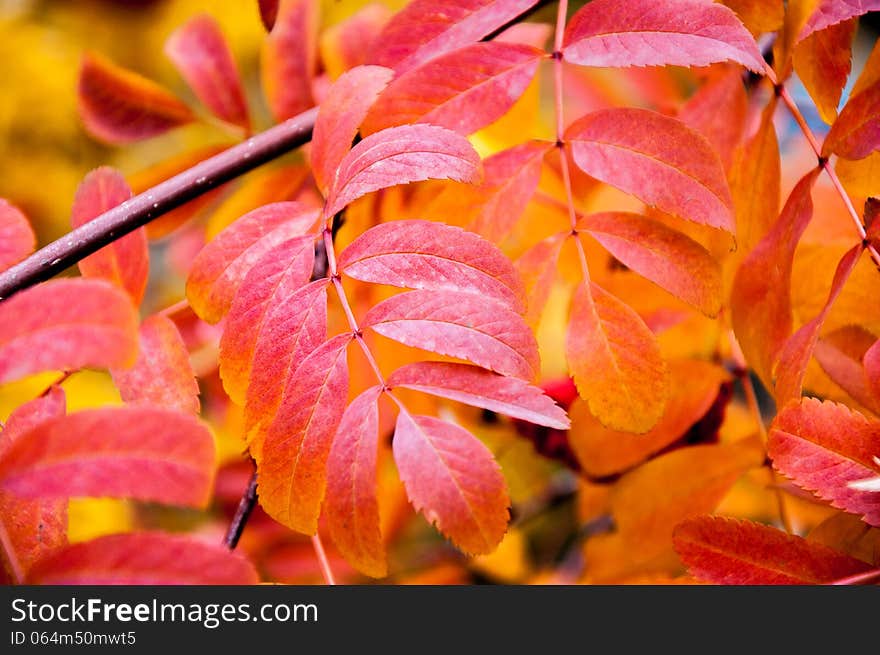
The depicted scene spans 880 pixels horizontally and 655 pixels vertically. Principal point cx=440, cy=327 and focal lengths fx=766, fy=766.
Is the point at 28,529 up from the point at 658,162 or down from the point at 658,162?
down

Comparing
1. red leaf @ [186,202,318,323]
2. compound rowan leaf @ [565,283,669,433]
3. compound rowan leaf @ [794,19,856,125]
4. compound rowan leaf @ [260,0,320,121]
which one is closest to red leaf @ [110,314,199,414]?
red leaf @ [186,202,318,323]

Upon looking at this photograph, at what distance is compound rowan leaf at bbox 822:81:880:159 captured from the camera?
1.52 feet

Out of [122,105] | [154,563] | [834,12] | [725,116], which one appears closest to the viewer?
[154,563]

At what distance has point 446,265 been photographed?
430 mm

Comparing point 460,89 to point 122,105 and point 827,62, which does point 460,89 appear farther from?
point 122,105

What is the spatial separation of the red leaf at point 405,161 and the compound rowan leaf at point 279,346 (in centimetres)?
6

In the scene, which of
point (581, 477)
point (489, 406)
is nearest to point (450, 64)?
point (489, 406)

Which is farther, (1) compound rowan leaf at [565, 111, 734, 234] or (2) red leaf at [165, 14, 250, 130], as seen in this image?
(2) red leaf at [165, 14, 250, 130]

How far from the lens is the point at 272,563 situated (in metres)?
1.03

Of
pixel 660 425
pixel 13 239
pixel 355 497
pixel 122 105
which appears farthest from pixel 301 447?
pixel 122 105

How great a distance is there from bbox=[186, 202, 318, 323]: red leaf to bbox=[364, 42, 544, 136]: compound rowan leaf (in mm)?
85

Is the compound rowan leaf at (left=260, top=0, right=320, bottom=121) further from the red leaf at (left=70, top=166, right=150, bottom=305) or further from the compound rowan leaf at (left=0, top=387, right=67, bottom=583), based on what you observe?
the compound rowan leaf at (left=0, top=387, right=67, bottom=583)

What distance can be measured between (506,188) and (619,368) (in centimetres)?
15
